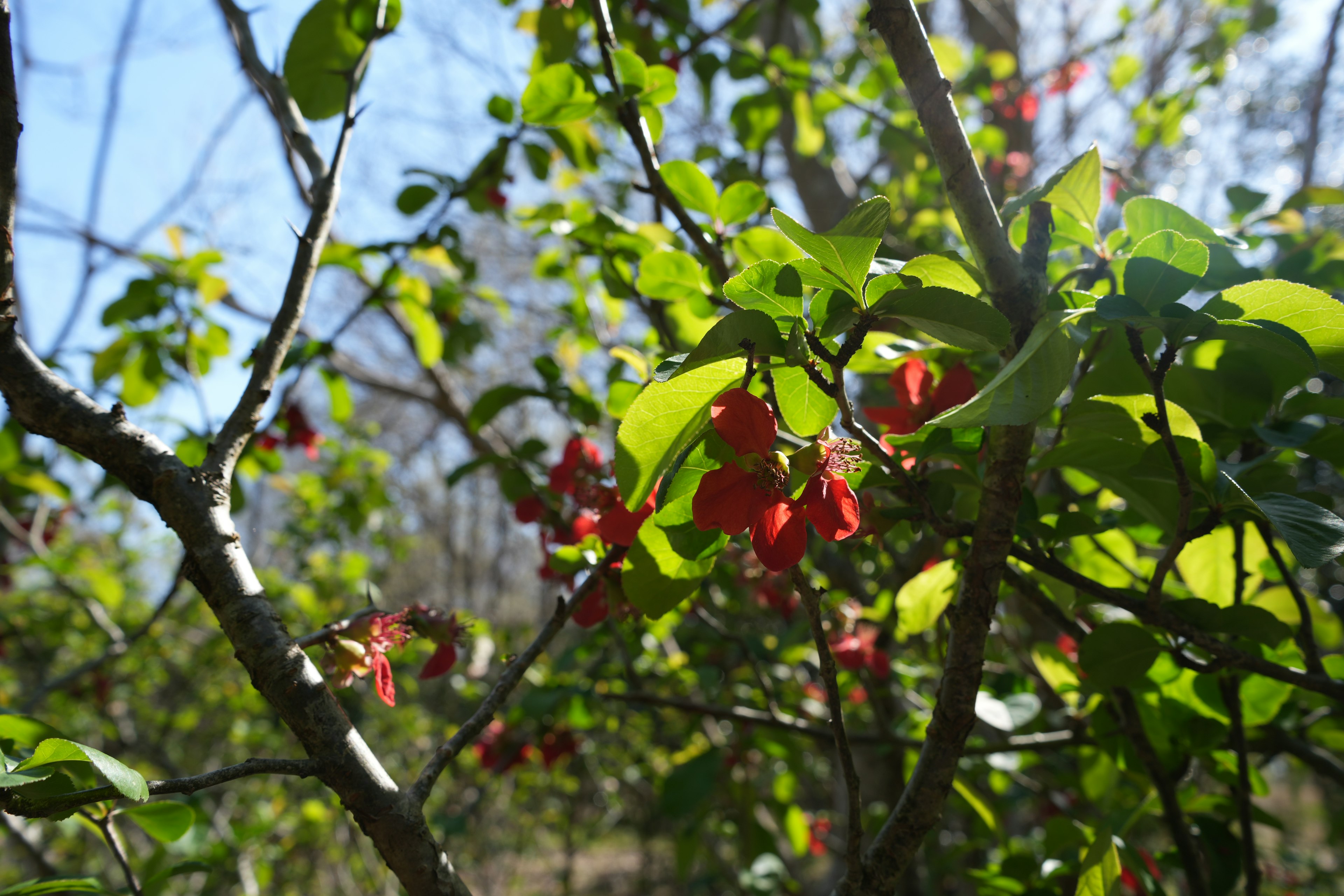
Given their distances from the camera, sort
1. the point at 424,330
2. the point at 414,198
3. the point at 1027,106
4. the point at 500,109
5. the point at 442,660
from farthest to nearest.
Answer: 1. the point at 1027,106
2. the point at 424,330
3. the point at 414,198
4. the point at 500,109
5. the point at 442,660

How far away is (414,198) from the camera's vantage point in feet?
5.44

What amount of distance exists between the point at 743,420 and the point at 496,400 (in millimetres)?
854

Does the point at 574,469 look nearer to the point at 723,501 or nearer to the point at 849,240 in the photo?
the point at 723,501

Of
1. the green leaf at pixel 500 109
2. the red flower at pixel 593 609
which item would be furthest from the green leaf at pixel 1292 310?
the green leaf at pixel 500 109

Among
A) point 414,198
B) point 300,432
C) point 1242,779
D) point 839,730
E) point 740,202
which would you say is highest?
point 300,432

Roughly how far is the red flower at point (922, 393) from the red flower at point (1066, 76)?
114 inches

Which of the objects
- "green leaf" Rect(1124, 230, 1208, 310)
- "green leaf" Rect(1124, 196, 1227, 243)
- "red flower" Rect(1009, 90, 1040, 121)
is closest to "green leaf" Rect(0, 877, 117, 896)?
"green leaf" Rect(1124, 230, 1208, 310)

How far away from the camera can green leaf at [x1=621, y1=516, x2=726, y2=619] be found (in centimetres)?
75

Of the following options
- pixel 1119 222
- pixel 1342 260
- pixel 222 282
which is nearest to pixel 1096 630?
pixel 1342 260

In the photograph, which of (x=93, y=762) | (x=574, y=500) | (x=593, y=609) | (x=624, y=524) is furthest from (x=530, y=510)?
(x=93, y=762)

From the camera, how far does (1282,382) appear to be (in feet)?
2.96

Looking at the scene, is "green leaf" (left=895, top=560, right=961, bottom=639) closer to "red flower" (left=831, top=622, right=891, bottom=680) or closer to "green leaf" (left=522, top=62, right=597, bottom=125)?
"red flower" (left=831, top=622, right=891, bottom=680)

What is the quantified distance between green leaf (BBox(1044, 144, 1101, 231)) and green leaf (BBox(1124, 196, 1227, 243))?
0.11 feet

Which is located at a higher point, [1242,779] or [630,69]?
[630,69]
